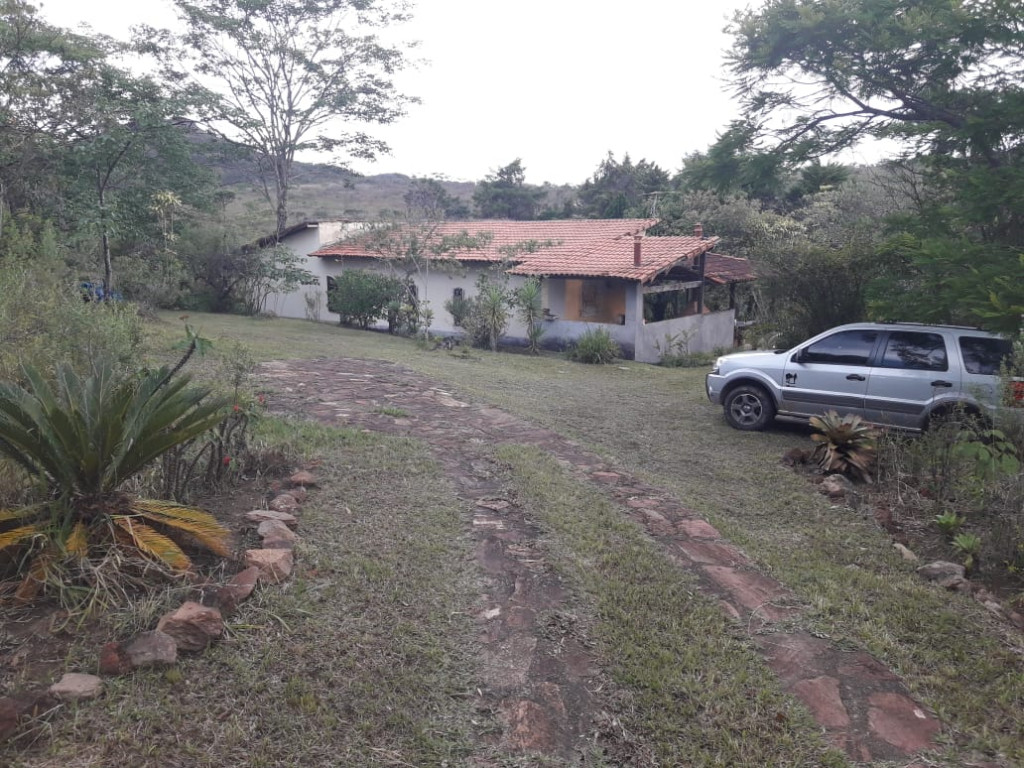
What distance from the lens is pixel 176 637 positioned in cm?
371

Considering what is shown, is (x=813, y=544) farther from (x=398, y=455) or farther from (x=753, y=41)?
(x=753, y=41)

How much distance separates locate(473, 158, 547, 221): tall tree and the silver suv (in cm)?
3826

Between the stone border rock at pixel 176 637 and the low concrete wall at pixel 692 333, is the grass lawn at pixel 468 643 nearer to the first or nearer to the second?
the stone border rock at pixel 176 637

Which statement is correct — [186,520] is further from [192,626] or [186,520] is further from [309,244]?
[309,244]

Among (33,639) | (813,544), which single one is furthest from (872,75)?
(33,639)

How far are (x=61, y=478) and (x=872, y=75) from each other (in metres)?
12.2

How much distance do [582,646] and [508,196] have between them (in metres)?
46.0

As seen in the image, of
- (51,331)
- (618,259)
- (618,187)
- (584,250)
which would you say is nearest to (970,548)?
(51,331)

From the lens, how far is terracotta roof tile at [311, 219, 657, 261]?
23.7m

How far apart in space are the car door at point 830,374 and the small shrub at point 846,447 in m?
1.39

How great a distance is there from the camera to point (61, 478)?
4.28 m

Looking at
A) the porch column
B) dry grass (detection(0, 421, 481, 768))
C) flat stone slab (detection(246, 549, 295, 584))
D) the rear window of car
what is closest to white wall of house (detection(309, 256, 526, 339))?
the porch column

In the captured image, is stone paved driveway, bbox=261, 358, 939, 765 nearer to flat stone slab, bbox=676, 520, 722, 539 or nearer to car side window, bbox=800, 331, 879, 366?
flat stone slab, bbox=676, 520, 722, 539

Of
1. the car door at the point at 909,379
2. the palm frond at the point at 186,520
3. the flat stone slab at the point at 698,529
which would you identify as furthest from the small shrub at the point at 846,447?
the palm frond at the point at 186,520
